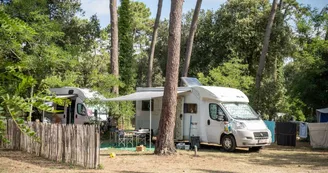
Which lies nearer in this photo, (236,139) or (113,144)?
(236,139)

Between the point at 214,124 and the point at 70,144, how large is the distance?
6.48m

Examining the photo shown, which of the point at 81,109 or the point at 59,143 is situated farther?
the point at 81,109

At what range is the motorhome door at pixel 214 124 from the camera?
566 inches

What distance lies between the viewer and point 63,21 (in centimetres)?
2433

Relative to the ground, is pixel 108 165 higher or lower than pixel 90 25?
lower

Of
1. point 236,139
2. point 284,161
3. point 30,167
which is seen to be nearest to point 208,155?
point 236,139

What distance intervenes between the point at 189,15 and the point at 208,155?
2216 centimetres

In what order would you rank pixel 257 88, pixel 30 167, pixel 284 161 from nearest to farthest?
pixel 30 167
pixel 284 161
pixel 257 88

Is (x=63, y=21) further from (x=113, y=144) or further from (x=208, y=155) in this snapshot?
(x=208, y=155)

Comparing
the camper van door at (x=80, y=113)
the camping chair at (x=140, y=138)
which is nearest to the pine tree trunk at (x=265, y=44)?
the camping chair at (x=140, y=138)

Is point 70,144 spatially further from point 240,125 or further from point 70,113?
point 70,113

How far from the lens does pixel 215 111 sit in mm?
14625

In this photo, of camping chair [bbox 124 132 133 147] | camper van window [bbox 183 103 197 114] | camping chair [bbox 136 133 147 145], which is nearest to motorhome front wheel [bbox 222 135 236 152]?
camper van window [bbox 183 103 197 114]

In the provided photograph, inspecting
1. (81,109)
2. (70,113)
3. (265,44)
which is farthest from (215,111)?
(265,44)
